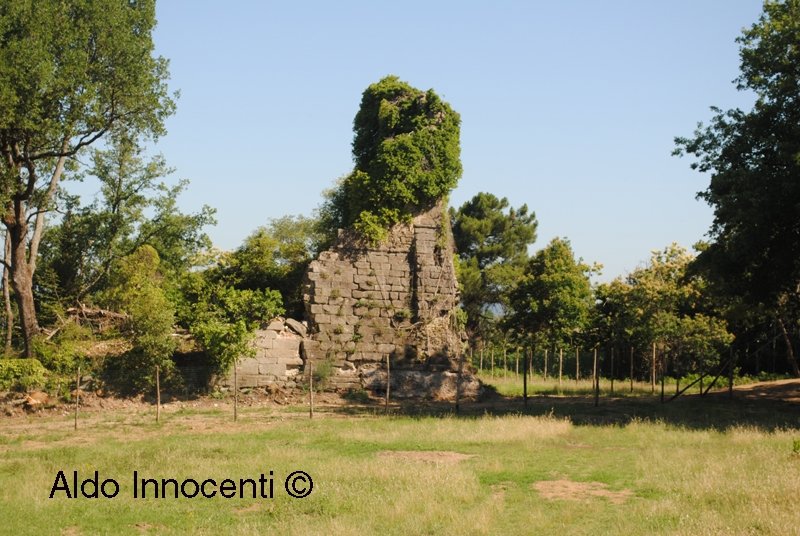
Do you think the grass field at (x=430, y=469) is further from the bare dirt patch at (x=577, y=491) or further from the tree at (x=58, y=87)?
the tree at (x=58, y=87)

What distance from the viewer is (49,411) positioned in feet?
75.6

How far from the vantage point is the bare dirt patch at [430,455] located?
15555mm

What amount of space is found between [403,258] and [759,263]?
1106cm

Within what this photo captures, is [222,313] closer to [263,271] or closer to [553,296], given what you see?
[263,271]

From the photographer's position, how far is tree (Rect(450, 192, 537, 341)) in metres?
46.8

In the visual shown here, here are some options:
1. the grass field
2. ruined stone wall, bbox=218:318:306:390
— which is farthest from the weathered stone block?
the grass field

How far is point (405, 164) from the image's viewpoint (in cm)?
2750

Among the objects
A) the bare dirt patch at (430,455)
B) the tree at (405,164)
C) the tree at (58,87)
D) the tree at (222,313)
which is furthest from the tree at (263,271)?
Answer: the bare dirt patch at (430,455)

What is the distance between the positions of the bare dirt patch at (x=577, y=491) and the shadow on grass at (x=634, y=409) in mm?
6613

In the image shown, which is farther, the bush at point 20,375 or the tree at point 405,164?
the tree at point 405,164

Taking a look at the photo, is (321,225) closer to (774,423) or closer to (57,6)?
(57,6)

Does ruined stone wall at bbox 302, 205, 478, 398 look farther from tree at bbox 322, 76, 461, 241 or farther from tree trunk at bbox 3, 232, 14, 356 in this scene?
tree trunk at bbox 3, 232, 14, 356

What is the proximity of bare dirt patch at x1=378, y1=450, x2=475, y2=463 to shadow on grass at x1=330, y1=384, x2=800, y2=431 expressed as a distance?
16.4ft

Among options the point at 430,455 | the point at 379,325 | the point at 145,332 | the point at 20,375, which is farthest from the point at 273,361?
the point at 430,455
